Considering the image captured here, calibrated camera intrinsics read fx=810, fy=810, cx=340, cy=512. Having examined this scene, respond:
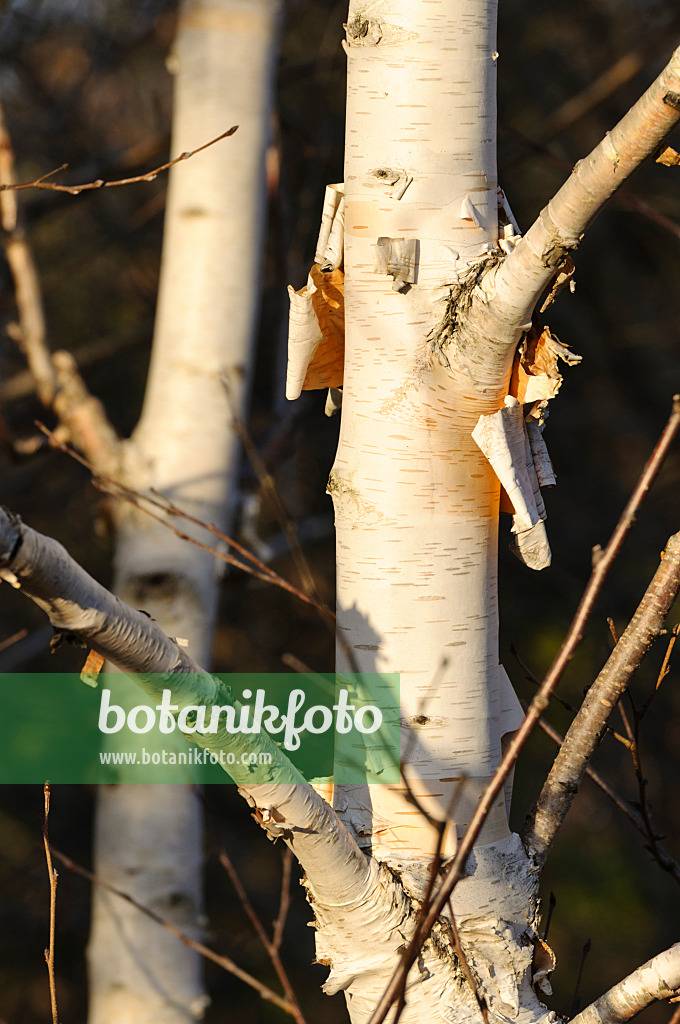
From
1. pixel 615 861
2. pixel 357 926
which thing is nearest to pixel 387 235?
pixel 357 926

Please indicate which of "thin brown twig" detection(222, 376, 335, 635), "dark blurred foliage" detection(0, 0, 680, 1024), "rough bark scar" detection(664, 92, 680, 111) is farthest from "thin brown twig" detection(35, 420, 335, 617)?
"dark blurred foliage" detection(0, 0, 680, 1024)

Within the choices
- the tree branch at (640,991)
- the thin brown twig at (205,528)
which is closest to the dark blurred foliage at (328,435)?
the thin brown twig at (205,528)

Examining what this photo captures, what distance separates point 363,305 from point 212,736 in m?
0.43

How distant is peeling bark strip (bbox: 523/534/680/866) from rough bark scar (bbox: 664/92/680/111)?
0.32 m

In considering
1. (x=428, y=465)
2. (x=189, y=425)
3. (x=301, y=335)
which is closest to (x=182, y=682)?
(x=428, y=465)

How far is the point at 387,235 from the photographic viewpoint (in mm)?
776

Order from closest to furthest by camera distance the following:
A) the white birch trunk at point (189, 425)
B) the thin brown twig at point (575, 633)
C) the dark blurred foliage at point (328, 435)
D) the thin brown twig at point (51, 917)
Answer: the thin brown twig at point (575, 633), the thin brown twig at point (51, 917), the white birch trunk at point (189, 425), the dark blurred foliage at point (328, 435)

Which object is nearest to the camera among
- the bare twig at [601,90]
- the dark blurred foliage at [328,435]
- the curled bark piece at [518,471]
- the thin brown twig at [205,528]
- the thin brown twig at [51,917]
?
the thin brown twig at [51,917]

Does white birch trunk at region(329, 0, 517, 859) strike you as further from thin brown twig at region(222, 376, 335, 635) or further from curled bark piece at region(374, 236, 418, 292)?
thin brown twig at region(222, 376, 335, 635)

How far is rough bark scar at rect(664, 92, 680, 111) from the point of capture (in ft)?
1.73

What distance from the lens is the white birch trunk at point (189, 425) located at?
156 centimetres

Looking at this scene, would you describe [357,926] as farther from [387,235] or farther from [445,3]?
[445,3]

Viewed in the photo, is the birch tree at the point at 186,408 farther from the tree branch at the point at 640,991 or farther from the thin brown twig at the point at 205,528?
the tree branch at the point at 640,991

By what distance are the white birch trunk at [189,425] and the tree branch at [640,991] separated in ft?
3.44
